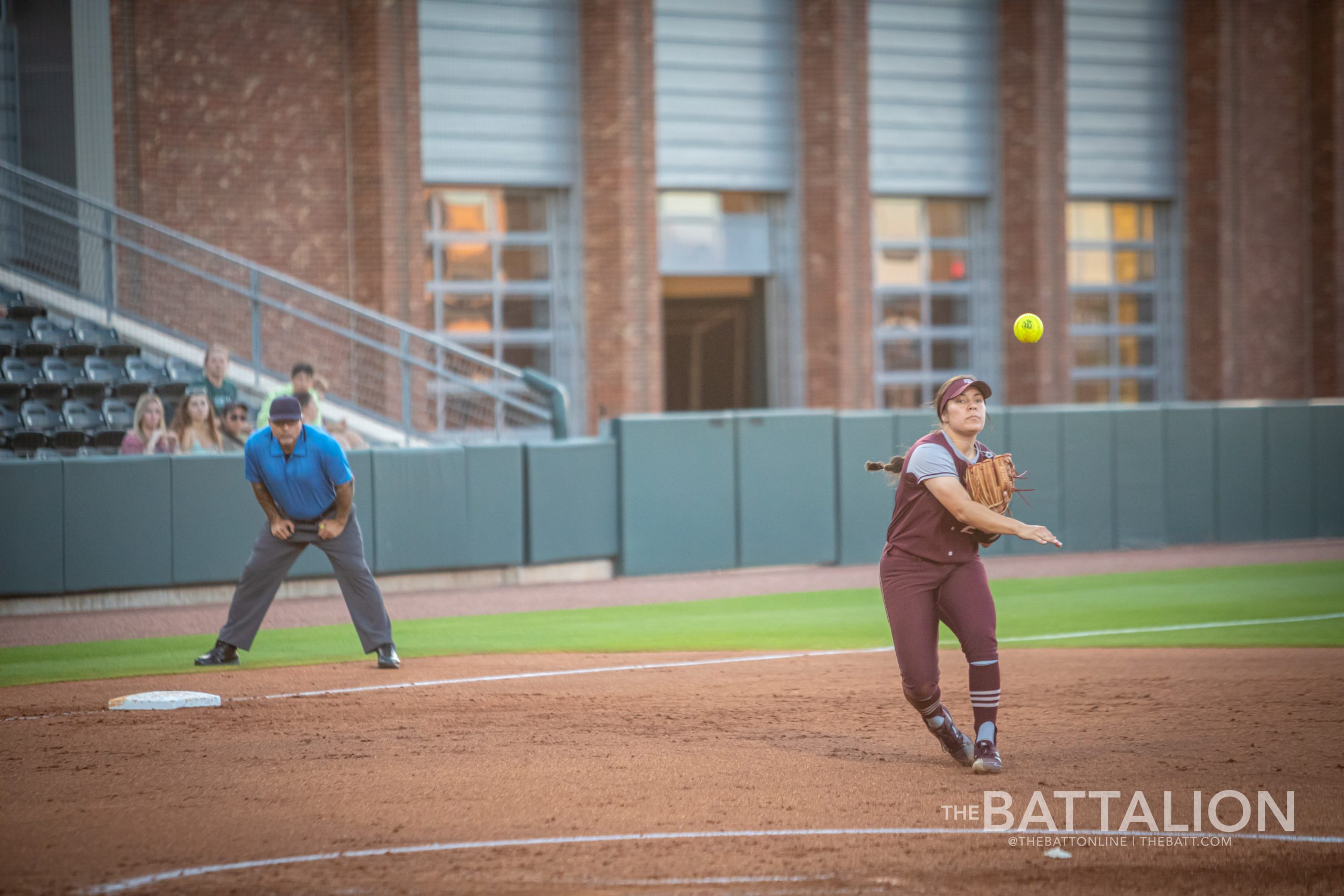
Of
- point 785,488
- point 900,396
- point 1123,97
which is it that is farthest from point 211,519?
point 1123,97

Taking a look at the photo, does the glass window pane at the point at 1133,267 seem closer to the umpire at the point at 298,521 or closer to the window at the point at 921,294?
the window at the point at 921,294

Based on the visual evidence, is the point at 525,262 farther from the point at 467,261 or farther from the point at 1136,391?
the point at 1136,391

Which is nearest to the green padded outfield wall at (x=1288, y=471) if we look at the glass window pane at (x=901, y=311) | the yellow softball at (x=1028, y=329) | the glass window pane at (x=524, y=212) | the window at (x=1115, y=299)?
the window at (x=1115, y=299)

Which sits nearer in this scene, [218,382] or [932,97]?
[218,382]

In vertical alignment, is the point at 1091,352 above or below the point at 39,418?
above

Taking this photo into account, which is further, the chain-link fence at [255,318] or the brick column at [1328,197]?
the brick column at [1328,197]

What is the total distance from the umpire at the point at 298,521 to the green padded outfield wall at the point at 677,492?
21.0 ft

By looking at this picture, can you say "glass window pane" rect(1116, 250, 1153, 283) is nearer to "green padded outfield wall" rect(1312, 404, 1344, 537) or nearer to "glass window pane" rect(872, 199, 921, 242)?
"glass window pane" rect(872, 199, 921, 242)

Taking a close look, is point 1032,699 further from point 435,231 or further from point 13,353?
point 435,231

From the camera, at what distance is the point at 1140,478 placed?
19484mm

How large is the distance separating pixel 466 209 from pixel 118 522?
10429 mm

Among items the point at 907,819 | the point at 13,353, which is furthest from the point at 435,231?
the point at 907,819

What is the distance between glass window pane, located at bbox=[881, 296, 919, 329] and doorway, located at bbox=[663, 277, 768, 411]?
2237 mm

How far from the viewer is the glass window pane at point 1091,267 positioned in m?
27.1
